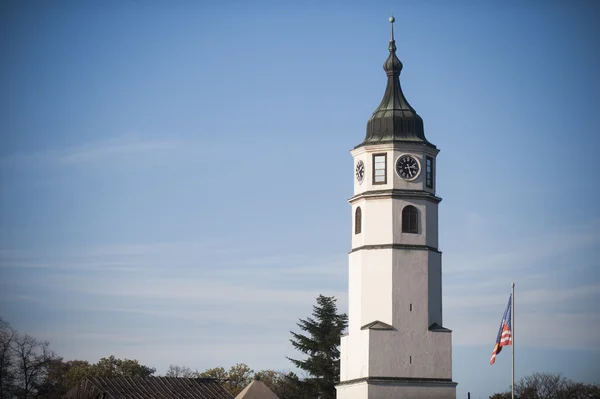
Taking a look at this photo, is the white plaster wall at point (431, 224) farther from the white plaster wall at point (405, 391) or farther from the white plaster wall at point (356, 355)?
the white plaster wall at point (405, 391)

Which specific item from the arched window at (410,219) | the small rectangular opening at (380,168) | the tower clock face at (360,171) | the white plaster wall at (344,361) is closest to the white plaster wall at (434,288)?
the arched window at (410,219)

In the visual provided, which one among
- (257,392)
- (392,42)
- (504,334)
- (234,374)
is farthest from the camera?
(234,374)

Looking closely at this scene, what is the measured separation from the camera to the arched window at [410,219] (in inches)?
2388

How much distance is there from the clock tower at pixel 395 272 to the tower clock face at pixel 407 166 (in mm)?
21

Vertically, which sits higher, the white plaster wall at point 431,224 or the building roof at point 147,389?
the white plaster wall at point 431,224

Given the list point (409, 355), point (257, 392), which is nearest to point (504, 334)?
point (409, 355)

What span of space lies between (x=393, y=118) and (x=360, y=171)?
3369mm

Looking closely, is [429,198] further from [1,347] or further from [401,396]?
[1,347]

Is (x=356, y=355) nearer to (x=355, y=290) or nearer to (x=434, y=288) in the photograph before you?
(x=355, y=290)

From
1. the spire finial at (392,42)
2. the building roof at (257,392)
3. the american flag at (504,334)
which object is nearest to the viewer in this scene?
the building roof at (257,392)

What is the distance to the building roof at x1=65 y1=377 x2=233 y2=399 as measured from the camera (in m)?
69.1

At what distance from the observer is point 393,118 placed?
205 ft

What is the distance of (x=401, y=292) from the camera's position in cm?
5972

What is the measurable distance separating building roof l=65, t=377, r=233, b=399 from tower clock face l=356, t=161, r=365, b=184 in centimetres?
1798
